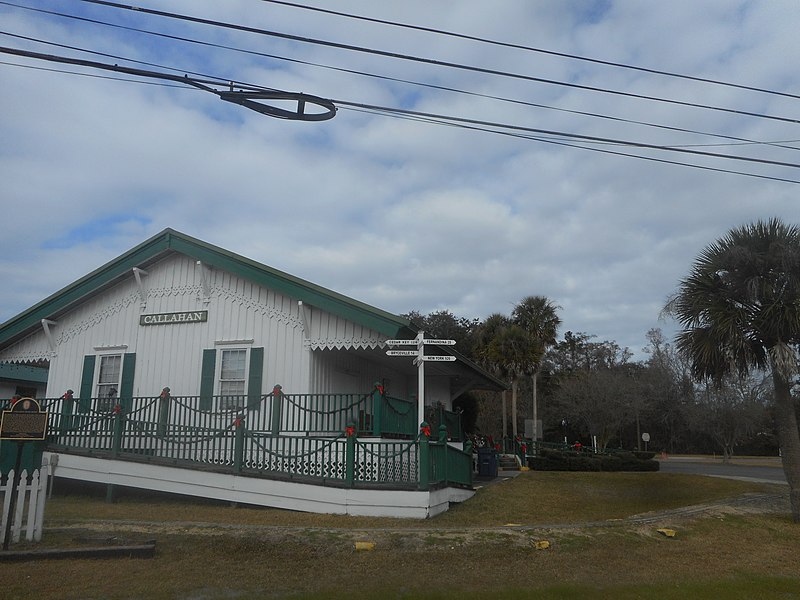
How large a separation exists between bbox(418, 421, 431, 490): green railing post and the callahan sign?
6.54 metres

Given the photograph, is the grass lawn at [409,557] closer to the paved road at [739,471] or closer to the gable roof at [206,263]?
the gable roof at [206,263]

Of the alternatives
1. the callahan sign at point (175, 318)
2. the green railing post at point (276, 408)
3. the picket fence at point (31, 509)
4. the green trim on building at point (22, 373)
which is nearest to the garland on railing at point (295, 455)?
the green railing post at point (276, 408)

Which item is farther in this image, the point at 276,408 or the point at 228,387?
the point at 228,387

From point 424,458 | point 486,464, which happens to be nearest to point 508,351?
point 486,464

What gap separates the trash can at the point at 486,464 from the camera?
73.3 ft

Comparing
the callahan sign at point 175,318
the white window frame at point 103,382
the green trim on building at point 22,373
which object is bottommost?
the white window frame at point 103,382

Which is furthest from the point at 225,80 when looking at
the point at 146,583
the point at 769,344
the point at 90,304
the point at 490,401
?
the point at 490,401

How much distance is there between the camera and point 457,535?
10359 millimetres

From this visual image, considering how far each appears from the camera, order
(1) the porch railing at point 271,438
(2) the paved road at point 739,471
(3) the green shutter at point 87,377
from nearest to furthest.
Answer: (1) the porch railing at point 271,438 → (3) the green shutter at point 87,377 → (2) the paved road at point 739,471

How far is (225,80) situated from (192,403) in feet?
26.9

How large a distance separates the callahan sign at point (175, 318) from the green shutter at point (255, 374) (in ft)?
5.71

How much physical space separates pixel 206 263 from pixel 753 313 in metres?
12.5

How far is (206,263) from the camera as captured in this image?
52.9ft

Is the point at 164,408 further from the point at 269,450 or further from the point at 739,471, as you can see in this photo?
the point at 739,471
